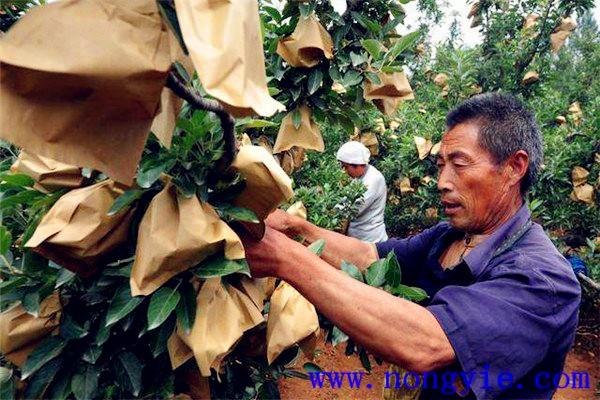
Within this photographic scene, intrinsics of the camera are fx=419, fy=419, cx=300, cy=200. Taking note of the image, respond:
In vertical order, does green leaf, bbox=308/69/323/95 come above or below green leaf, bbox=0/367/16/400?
above

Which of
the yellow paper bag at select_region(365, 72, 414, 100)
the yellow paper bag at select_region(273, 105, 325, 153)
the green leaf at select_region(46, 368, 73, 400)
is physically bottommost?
the green leaf at select_region(46, 368, 73, 400)

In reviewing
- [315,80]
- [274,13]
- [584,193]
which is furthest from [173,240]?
[584,193]

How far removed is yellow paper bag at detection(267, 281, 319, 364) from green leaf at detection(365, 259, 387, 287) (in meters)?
0.21

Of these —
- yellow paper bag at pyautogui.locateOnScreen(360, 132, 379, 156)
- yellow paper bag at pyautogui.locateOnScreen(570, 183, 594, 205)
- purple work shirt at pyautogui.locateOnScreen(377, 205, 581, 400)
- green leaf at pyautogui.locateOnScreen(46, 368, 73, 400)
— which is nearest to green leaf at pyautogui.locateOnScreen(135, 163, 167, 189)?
green leaf at pyautogui.locateOnScreen(46, 368, 73, 400)

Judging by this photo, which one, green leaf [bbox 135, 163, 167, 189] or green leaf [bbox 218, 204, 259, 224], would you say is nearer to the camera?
green leaf [bbox 135, 163, 167, 189]

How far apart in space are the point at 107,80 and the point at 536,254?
4.26 feet

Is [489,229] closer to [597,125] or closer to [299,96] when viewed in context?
[299,96]

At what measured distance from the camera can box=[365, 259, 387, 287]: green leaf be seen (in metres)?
1.34

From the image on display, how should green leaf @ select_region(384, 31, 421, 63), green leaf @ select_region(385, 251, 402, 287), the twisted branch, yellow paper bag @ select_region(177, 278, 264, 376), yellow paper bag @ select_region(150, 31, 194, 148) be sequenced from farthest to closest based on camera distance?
1. green leaf @ select_region(384, 31, 421, 63)
2. green leaf @ select_region(385, 251, 402, 287)
3. yellow paper bag @ select_region(177, 278, 264, 376)
4. yellow paper bag @ select_region(150, 31, 194, 148)
5. the twisted branch

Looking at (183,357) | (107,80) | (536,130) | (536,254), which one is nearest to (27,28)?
(107,80)

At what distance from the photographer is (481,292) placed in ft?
3.92

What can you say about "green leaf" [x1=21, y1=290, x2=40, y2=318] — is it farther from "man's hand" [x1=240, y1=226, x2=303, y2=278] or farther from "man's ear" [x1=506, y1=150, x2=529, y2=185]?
"man's ear" [x1=506, y1=150, x2=529, y2=185]

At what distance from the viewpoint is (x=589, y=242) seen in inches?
164

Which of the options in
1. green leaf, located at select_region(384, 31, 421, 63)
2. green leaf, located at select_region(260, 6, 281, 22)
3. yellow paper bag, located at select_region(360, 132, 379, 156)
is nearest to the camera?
green leaf, located at select_region(384, 31, 421, 63)
